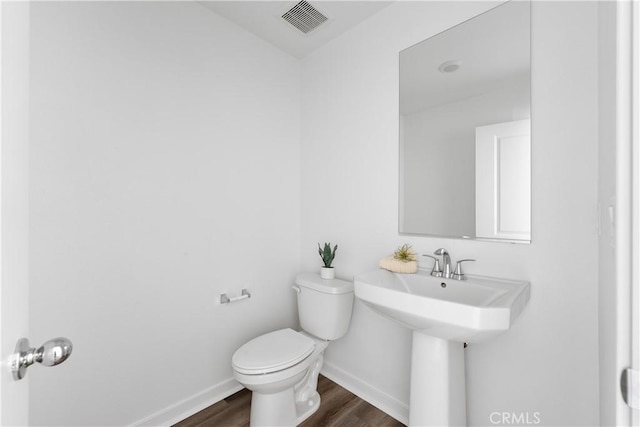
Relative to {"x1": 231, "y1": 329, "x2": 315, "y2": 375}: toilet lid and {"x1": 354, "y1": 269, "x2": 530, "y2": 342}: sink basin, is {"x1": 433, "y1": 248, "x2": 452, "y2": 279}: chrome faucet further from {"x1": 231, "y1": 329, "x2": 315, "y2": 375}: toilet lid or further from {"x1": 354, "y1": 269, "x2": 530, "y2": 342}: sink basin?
{"x1": 231, "y1": 329, "x2": 315, "y2": 375}: toilet lid

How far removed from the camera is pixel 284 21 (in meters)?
1.74

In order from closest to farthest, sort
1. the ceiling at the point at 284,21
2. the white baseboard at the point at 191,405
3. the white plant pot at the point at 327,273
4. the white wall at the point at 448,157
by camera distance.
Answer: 1. the white wall at the point at 448,157
2. the white baseboard at the point at 191,405
3. the ceiling at the point at 284,21
4. the white plant pot at the point at 327,273

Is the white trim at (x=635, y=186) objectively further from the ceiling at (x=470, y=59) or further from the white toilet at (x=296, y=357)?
the white toilet at (x=296, y=357)

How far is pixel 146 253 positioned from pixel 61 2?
1155mm

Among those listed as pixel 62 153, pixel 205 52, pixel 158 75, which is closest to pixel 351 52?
pixel 205 52

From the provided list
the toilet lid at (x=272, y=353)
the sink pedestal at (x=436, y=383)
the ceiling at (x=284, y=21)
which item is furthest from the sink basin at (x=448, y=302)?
the ceiling at (x=284, y=21)

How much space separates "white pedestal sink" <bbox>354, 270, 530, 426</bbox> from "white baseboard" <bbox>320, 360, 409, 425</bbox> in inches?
14.9

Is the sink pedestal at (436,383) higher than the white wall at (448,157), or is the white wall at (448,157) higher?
the white wall at (448,157)

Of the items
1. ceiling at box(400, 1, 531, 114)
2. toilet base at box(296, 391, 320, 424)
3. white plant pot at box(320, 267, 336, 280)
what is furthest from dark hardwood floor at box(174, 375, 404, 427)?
ceiling at box(400, 1, 531, 114)

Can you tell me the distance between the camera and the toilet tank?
166 centimetres

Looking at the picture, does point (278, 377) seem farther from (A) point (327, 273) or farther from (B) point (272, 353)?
(A) point (327, 273)

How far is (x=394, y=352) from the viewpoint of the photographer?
159cm

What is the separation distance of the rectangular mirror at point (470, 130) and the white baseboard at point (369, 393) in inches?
38.6

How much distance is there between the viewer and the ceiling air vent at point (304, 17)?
1.62 m
